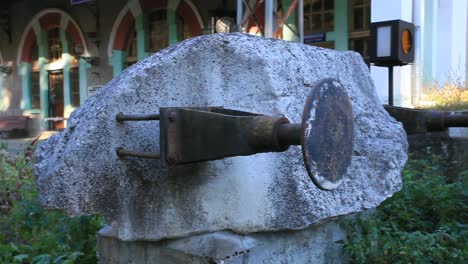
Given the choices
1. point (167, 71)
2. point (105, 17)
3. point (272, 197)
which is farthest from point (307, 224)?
point (105, 17)

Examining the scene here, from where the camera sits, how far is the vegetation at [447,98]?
6165 mm

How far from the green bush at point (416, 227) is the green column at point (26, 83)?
14.4 m

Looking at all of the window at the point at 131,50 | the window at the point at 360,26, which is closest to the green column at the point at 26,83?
the window at the point at 131,50

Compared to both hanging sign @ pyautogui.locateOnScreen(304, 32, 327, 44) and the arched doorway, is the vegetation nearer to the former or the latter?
hanging sign @ pyautogui.locateOnScreen(304, 32, 327, 44)

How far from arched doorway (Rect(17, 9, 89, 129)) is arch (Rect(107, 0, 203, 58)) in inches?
44.0

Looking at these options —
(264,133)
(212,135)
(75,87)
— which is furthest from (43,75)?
(264,133)

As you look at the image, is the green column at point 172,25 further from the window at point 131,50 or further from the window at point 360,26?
the window at point 360,26

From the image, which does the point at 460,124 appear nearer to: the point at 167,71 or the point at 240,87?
the point at 240,87

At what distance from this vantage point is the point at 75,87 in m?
14.7

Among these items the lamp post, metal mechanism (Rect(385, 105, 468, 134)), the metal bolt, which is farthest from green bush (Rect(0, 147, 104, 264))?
the lamp post

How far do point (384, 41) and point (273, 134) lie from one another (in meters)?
3.42

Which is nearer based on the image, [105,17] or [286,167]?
[286,167]

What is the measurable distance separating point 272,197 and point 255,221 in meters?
0.12

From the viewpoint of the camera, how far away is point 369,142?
8.13 ft
